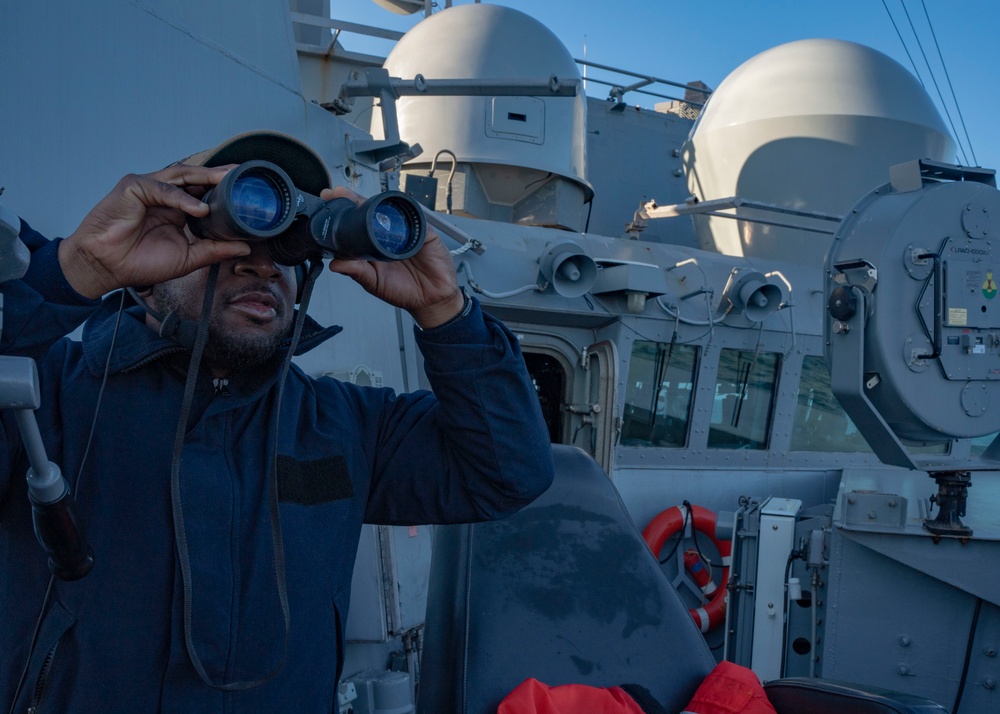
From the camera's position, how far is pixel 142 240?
1.46m

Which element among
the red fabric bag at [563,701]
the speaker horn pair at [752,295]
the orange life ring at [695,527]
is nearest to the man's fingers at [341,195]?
the red fabric bag at [563,701]

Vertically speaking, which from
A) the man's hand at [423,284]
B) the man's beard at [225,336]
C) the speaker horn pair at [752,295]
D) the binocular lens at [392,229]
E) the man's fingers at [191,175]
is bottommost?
the man's beard at [225,336]


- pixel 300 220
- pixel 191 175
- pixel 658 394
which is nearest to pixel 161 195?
pixel 191 175

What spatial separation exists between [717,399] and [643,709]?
4860 mm

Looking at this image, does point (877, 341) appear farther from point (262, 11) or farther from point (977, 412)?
point (262, 11)

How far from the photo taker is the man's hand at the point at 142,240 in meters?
1.40

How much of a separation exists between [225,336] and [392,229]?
0.38 m

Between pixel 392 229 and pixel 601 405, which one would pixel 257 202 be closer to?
pixel 392 229

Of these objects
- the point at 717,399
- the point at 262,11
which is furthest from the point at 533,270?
the point at 262,11

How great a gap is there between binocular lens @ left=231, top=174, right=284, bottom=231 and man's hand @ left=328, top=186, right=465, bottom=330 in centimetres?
29

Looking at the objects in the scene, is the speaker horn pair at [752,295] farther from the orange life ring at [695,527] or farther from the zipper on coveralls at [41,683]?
the zipper on coveralls at [41,683]

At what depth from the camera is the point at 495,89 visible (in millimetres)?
4551

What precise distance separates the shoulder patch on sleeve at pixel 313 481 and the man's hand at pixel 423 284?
0.34 meters

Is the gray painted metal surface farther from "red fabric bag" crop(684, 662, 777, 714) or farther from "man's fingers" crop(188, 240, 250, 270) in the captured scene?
"red fabric bag" crop(684, 662, 777, 714)
